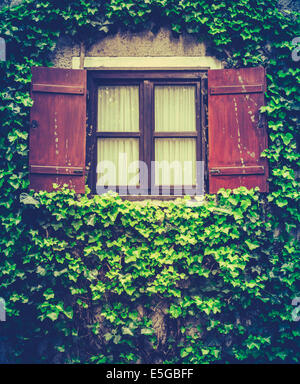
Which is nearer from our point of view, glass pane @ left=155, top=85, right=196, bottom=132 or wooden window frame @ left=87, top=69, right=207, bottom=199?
wooden window frame @ left=87, top=69, right=207, bottom=199

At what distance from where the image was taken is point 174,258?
411 cm

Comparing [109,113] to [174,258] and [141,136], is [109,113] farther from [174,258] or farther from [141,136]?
[174,258]

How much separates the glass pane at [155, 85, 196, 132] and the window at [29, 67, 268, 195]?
0.5 inches

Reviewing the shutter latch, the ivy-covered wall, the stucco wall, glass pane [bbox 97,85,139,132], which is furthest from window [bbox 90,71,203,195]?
the shutter latch

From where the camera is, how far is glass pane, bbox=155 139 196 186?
14.8ft

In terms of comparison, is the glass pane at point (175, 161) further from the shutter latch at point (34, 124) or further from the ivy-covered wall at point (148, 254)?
the shutter latch at point (34, 124)

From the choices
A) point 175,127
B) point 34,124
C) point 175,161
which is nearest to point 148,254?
point 175,161

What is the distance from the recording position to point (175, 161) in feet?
14.9

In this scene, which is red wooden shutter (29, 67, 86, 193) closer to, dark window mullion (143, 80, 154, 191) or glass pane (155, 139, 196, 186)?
dark window mullion (143, 80, 154, 191)

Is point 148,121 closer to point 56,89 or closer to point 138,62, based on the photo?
point 138,62

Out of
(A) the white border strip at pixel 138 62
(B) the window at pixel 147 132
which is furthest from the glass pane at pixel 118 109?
(A) the white border strip at pixel 138 62

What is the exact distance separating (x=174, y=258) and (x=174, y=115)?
1721 millimetres

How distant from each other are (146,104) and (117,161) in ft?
2.51
